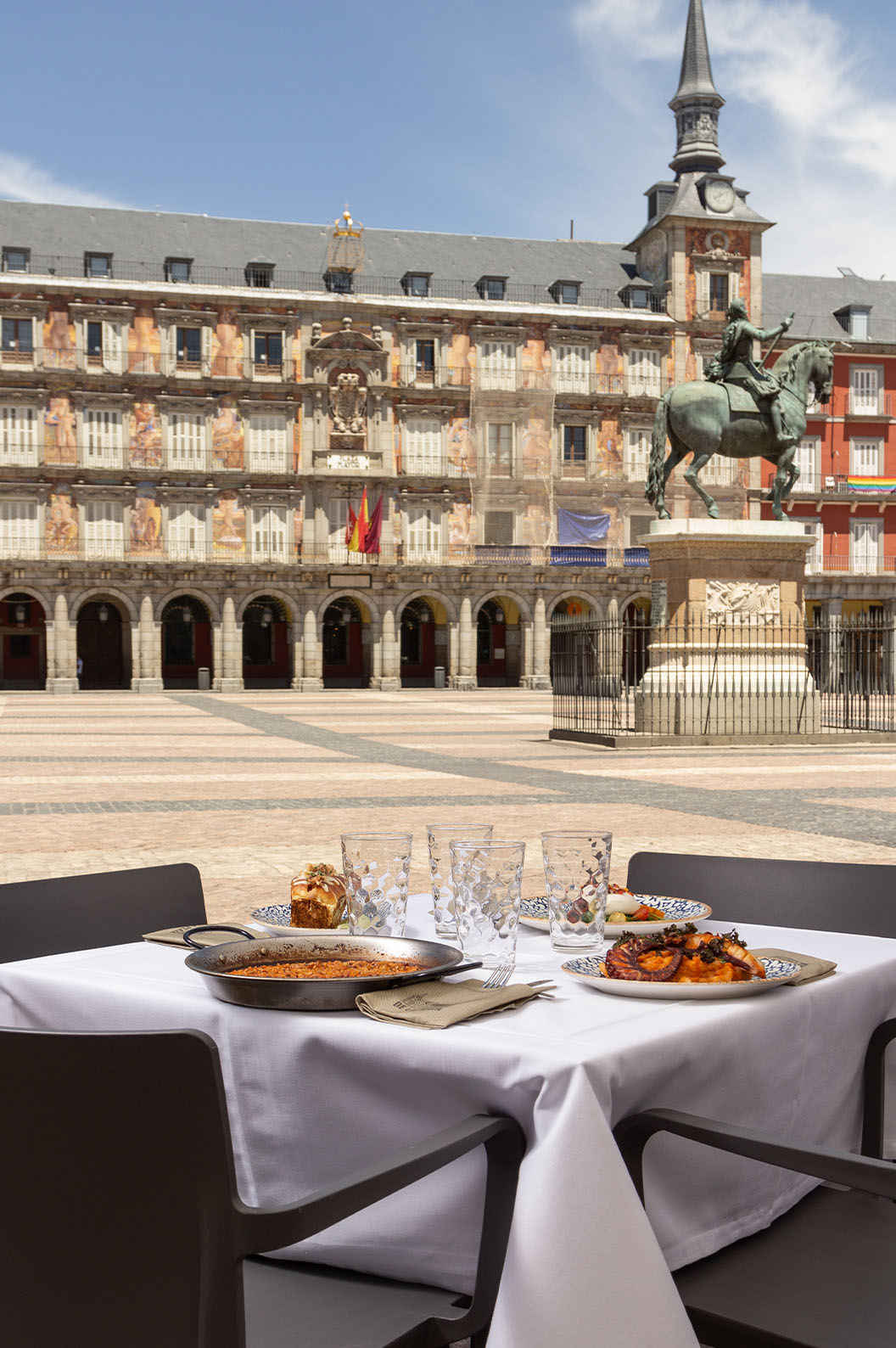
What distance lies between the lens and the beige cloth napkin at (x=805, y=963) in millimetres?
2168

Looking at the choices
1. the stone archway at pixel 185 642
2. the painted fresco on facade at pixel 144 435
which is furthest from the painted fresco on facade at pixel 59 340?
the stone archway at pixel 185 642

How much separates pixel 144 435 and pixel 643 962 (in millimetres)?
42179

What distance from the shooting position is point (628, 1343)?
1614 mm

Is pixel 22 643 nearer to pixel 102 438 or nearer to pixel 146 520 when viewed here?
pixel 146 520

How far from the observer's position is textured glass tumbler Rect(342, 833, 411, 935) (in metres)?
2.40

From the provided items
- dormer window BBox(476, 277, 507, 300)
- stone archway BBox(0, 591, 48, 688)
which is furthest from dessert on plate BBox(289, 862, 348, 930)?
dormer window BBox(476, 277, 507, 300)

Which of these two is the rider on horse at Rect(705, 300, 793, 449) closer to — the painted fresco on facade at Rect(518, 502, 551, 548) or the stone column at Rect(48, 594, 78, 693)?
the painted fresco on facade at Rect(518, 502, 551, 548)

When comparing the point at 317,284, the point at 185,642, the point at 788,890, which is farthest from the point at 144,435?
the point at 788,890

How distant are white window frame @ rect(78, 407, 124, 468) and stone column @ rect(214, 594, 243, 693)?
5455 mm

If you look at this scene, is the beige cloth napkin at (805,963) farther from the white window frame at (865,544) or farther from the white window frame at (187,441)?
the white window frame at (865,544)

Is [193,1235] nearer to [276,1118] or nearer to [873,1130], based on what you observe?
[276,1118]

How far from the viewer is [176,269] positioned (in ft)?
143

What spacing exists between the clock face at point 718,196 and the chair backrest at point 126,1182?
48381mm

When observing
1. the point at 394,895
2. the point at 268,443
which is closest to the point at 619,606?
the point at 268,443
